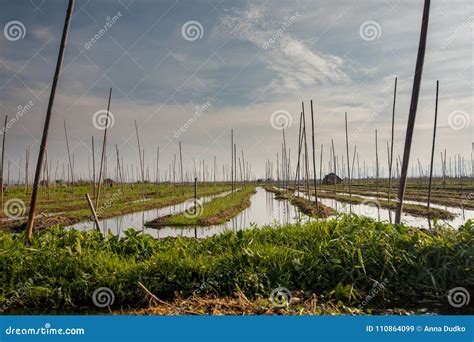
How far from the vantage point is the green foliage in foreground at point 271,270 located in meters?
4.27

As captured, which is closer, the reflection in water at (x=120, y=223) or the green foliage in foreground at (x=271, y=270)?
the green foliage in foreground at (x=271, y=270)

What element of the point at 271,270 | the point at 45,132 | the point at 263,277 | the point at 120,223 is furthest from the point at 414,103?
the point at 120,223

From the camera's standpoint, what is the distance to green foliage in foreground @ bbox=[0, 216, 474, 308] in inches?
168

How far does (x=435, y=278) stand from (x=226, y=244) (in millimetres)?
3208

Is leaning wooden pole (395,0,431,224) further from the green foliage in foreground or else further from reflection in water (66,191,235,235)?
reflection in water (66,191,235,235)

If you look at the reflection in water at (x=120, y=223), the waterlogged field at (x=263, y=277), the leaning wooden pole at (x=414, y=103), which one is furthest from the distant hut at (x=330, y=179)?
the waterlogged field at (x=263, y=277)

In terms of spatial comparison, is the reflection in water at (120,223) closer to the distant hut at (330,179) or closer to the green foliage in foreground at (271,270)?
the green foliage in foreground at (271,270)

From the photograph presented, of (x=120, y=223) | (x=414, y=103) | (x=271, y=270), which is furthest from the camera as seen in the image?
(x=120, y=223)

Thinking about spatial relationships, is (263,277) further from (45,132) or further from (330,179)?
(330,179)

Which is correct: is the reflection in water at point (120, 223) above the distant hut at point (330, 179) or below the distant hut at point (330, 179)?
below

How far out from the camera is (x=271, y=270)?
4.48 m

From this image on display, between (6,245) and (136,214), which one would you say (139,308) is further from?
(136,214)

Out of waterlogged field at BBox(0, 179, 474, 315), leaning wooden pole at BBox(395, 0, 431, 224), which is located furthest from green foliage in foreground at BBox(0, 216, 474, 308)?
leaning wooden pole at BBox(395, 0, 431, 224)

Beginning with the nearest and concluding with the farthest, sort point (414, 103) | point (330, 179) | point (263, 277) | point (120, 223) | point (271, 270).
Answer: point (263, 277)
point (271, 270)
point (414, 103)
point (120, 223)
point (330, 179)
